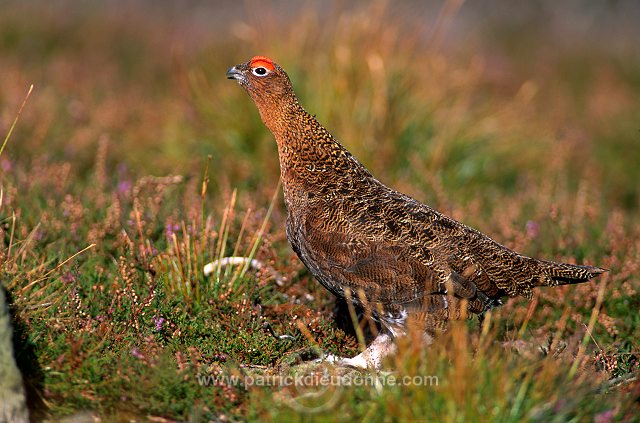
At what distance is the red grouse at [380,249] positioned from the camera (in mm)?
4207

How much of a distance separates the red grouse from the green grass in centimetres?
24

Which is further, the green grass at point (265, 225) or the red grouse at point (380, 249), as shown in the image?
the red grouse at point (380, 249)

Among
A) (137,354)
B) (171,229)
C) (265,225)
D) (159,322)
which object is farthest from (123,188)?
(137,354)

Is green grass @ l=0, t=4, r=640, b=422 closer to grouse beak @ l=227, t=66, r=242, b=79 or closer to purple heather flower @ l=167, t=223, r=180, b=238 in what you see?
purple heather flower @ l=167, t=223, r=180, b=238

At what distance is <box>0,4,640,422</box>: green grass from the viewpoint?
11.4 ft

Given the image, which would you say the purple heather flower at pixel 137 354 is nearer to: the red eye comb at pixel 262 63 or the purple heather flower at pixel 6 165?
the red eye comb at pixel 262 63

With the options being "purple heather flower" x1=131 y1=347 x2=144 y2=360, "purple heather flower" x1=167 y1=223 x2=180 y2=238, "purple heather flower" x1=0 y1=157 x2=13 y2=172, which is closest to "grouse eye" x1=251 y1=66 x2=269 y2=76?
"purple heather flower" x1=167 y1=223 x2=180 y2=238

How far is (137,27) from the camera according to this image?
14484 millimetres

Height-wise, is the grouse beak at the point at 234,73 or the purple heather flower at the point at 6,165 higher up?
the grouse beak at the point at 234,73

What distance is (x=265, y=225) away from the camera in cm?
549

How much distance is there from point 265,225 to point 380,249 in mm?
1452

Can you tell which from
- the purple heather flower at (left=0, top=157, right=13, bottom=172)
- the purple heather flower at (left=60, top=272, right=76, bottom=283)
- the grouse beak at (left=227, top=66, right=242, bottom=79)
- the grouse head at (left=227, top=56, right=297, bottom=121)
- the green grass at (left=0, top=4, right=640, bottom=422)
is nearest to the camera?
the green grass at (left=0, top=4, right=640, bottom=422)

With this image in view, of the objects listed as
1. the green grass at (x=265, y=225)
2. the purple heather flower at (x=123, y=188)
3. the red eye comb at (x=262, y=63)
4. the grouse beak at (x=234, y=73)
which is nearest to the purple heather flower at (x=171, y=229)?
the green grass at (x=265, y=225)

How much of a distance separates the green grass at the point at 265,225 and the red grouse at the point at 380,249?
24cm
